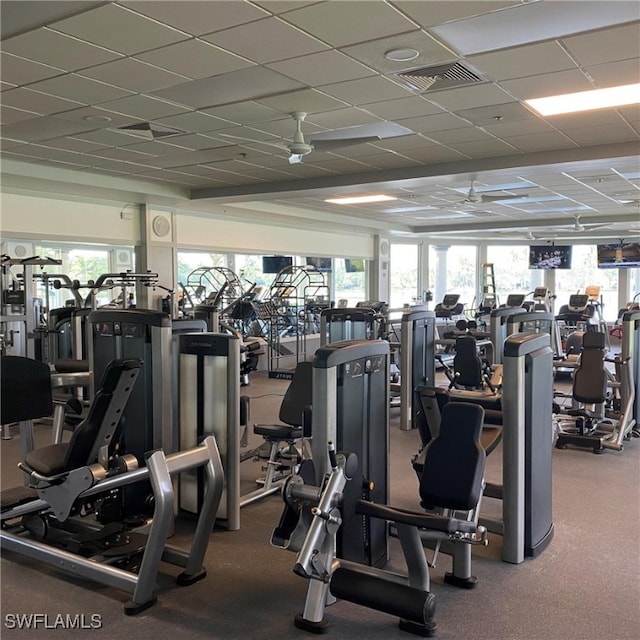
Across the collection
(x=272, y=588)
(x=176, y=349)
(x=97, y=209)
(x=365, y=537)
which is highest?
(x=97, y=209)

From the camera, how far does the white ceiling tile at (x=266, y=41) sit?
327 centimetres

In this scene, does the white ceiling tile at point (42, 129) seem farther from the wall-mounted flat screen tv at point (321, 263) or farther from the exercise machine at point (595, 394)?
the wall-mounted flat screen tv at point (321, 263)

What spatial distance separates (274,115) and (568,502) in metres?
3.71

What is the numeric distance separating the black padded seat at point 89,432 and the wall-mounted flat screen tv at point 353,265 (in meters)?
11.0

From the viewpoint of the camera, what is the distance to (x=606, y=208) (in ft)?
35.9

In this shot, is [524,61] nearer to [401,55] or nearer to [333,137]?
[401,55]

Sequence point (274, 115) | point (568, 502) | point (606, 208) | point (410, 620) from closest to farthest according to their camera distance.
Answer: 1. point (410, 620)
2. point (568, 502)
3. point (274, 115)
4. point (606, 208)

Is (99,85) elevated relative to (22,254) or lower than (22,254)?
elevated

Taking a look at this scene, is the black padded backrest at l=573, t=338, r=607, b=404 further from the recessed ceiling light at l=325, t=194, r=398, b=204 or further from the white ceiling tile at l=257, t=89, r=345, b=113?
the recessed ceiling light at l=325, t=194, r=398, b=204

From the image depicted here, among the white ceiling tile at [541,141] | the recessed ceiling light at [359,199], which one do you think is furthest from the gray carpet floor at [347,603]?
the recessed ceiling light at [359,199]

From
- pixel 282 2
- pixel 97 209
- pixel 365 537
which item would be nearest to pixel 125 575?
pixel 365 537

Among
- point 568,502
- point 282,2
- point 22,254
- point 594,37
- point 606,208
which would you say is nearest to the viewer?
point 282,2

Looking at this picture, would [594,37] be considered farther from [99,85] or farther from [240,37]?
[99,85]

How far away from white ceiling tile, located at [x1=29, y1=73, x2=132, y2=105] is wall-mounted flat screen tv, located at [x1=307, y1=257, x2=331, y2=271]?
8.24 metres
